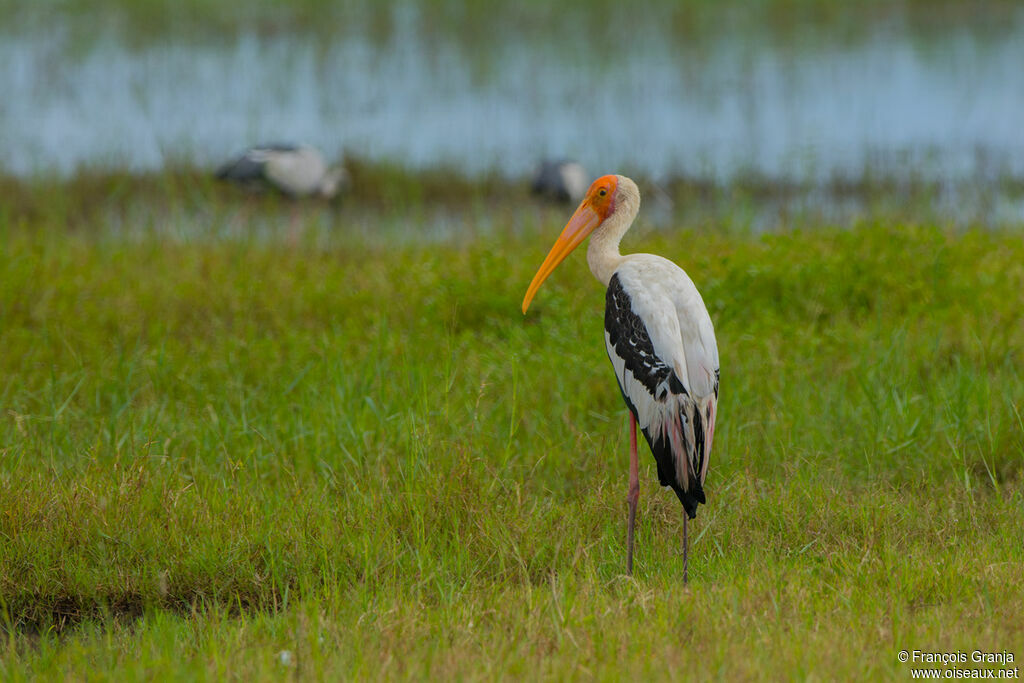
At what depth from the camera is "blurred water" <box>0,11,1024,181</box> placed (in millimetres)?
11461

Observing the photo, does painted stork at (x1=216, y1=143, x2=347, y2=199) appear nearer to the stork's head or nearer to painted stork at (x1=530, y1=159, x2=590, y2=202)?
painted stork at (x1=530, y1=159, x2=590, y2=202)

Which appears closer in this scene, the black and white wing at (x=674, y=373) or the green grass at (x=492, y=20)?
the black and white wing at (x=674, y=373)

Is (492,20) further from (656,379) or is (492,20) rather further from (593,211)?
(656,379)

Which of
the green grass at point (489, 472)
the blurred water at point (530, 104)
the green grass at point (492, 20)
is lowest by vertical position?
the green grass at point (489, 472)

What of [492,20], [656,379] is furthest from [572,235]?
[492,20]

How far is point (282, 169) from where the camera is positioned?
9.55 metres

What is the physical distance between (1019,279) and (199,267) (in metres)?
4.80

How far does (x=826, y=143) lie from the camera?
1210 cm

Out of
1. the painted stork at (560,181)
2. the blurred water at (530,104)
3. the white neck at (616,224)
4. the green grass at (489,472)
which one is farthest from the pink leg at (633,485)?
the blurred water at (530,104)

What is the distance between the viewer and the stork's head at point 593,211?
393cm

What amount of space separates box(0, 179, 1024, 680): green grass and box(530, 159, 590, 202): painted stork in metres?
2.71

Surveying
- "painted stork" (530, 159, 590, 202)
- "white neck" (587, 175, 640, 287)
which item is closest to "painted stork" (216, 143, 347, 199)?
"painted stork" (530, 159, 590, 202)

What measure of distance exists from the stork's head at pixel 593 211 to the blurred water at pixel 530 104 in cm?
692

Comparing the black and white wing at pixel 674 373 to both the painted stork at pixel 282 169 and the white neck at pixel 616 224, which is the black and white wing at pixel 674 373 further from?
the painted stork at pixel 282 169
